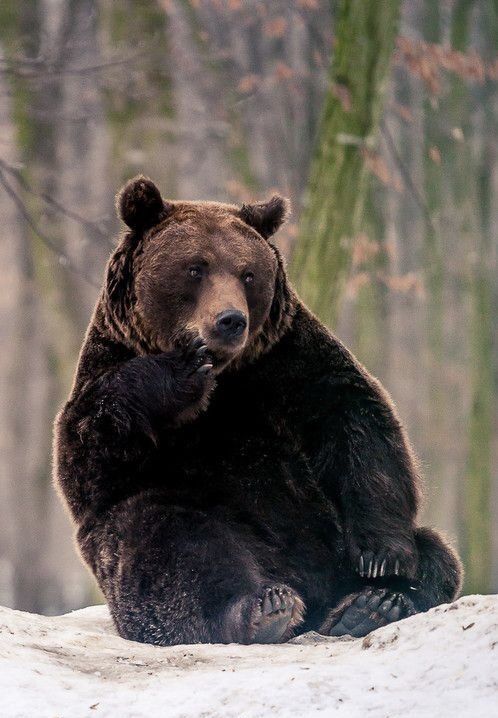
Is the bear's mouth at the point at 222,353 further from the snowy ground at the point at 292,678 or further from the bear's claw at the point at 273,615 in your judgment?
the snowy ground at the point at 292,678

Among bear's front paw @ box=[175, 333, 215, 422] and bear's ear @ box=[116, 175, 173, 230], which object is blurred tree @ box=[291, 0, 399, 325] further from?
bear's front paw @ box=[175, 333, 215, 422]

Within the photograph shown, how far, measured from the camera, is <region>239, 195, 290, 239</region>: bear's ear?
5719mm

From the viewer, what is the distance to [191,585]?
4984 mm

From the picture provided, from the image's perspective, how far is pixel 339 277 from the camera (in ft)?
28.6

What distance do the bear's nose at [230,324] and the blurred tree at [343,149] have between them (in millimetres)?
3549

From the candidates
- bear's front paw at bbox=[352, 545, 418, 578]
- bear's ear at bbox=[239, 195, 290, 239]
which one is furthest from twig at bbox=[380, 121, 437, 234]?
bear's front paw at bbox=[352, 545, 418, 578]

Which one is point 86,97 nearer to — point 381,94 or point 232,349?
point 381,94

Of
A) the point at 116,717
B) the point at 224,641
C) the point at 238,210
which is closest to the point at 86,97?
the point at 238,210

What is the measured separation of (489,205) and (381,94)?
7.26 m

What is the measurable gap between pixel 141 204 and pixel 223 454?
122 cm

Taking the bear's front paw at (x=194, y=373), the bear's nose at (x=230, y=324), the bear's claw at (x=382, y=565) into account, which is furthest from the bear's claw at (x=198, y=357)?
the bear's claw at (x=382, y=565)

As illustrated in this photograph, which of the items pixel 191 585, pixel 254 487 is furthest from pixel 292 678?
pixel 254 487

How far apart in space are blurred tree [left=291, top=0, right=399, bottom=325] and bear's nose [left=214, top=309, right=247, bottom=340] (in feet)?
11.6

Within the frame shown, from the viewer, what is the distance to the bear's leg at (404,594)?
503 cm
